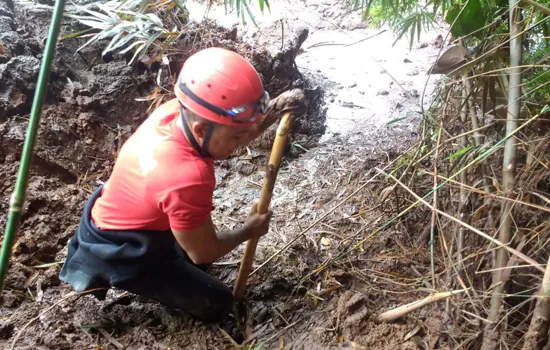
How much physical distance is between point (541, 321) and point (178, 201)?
44.0 inches

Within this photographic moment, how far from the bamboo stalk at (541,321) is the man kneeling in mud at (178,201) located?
970 millimetres

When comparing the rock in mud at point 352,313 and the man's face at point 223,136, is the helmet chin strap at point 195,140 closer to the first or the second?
the man's face at point 223,136

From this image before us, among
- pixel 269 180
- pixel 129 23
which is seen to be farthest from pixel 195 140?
pixel 129 23

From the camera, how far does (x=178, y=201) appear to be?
1.40m

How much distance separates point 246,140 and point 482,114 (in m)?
1.07

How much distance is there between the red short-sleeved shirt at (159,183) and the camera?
4.62ft

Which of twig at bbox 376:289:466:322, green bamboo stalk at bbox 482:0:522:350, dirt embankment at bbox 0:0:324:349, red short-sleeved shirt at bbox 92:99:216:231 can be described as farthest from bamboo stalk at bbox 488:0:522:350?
dirt embankment at bbox 0:0:324:349

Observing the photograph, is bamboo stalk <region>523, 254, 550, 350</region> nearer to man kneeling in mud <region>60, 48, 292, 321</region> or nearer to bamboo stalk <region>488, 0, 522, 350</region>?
bamboo stalk <region>488, 0, 522, 350</region>

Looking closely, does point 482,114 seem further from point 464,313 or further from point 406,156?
point 464,313

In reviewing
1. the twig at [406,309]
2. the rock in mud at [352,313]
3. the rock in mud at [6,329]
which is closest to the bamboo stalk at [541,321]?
the twig at [406,309]

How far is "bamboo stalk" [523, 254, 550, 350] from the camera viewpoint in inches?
45.9

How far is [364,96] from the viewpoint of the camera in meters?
3.94

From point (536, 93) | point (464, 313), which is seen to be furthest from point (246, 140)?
point (536, 93)

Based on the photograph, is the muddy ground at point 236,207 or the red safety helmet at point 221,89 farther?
the muddy ground at point 236,207
